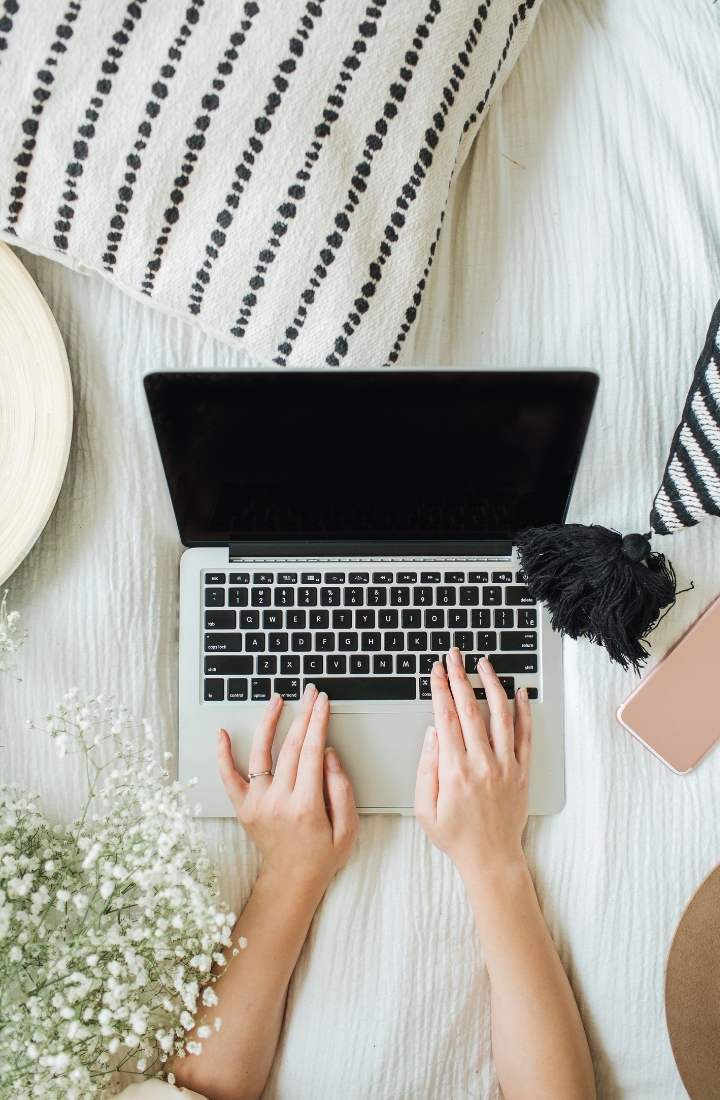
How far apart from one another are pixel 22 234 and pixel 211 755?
508mm

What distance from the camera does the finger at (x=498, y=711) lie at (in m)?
0.79

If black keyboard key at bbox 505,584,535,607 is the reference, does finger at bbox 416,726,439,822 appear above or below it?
below

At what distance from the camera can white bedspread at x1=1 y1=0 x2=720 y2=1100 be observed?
788 millimetres

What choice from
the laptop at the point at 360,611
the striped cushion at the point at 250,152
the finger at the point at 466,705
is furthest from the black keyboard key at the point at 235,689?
the striped cushion at the point at 250,152

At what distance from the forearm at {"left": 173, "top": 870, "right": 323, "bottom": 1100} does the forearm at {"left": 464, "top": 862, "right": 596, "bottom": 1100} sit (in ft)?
0.57

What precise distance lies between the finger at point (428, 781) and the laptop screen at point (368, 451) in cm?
20

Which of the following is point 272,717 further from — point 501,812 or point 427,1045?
point 427,1045

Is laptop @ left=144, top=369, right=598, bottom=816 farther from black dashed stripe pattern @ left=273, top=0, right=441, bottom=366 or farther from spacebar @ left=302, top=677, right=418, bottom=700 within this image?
black dashed stripe pattern @ left=273, top=0, right=441, bottom=366

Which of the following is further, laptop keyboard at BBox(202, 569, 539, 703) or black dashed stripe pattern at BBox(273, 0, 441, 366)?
laptop keyboard at BBox(202, 569, 539, 703)

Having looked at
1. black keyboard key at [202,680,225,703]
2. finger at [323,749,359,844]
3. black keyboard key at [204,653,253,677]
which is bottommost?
finger at [323,749,359,844]

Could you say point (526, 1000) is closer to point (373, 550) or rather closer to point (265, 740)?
point (265, 740)

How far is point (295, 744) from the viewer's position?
2.58 feet

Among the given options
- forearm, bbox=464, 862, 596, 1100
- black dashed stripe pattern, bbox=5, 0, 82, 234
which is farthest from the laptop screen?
forearm, bbox=464, 862, 596, 1100

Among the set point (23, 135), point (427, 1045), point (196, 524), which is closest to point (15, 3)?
point (23, 135)
